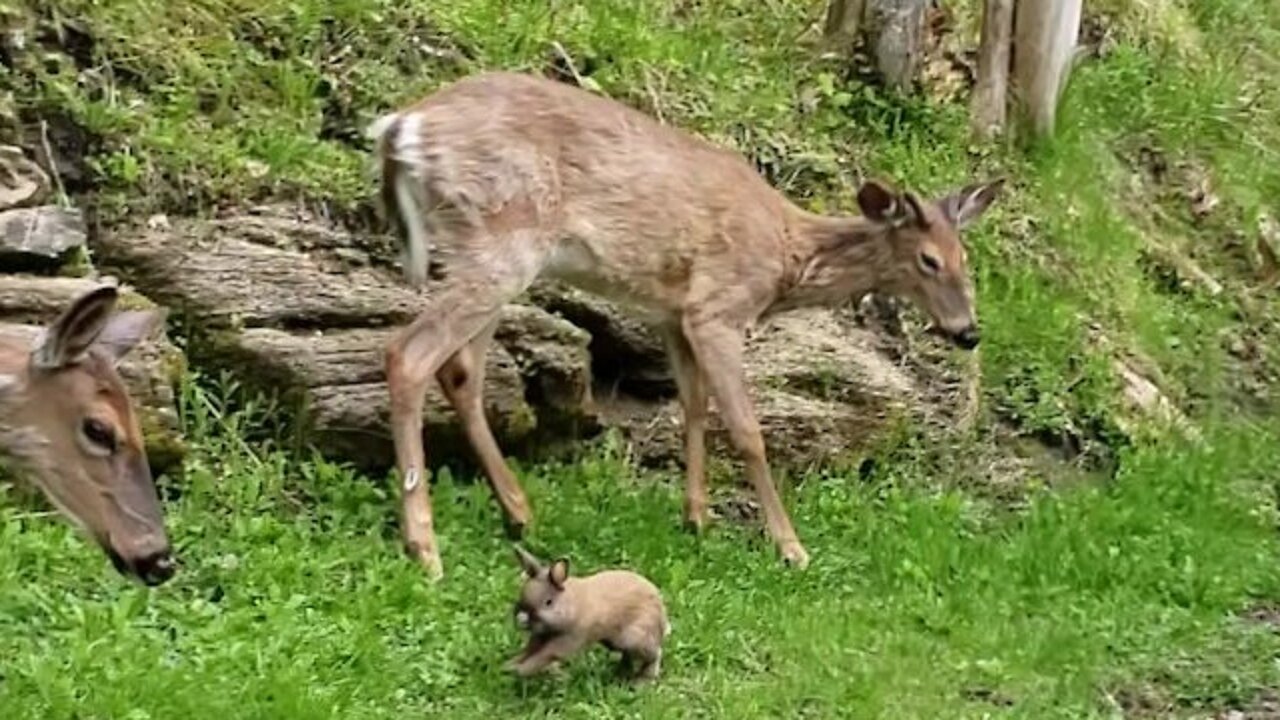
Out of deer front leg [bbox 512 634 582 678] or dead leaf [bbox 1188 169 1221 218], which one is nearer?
deer front leg [bbox 512 634 582 678]

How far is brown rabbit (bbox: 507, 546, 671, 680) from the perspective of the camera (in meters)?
6.31

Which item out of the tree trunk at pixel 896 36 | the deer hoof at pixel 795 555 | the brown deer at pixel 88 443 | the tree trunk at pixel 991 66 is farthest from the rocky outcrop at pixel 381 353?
the tree trunk at pixel 991 66

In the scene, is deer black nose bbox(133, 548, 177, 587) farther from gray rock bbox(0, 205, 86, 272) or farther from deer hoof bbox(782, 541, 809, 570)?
deer hoof bbox(782, 541, 809, 570)

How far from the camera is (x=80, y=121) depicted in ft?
28.5

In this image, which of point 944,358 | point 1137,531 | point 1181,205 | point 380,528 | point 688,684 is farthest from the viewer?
point 1181,205

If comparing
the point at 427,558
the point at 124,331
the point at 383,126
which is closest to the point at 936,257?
the point at 383,126

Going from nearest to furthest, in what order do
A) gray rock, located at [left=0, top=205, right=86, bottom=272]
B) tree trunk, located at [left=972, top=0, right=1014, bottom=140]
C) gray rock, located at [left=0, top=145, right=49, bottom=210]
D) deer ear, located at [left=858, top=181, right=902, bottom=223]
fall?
gray rock, located at [left=0, top=205, right=86, bottom=272], gray rock, located at [left=0, top=145, right=49, bottom=210], deer ear, located at [left=858, top=181, right=902, bottom=223], tree trunk, located at [left=972, top=0, right=1014, bottom=140]

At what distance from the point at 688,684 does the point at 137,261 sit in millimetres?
2981

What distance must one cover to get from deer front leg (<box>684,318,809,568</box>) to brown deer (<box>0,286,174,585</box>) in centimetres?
318

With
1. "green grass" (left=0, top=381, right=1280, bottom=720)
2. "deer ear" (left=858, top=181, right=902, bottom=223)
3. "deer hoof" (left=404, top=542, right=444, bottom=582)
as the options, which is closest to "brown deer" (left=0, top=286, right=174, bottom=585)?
"green grass" (left=0, top=381, right=1280, bottom=720)

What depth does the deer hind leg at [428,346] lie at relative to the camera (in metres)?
7.86

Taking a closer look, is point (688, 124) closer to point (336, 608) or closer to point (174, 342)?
point (174, 342)

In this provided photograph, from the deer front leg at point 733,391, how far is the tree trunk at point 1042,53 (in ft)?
14.8

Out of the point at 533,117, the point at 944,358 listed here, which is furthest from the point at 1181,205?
the point at 533,117
